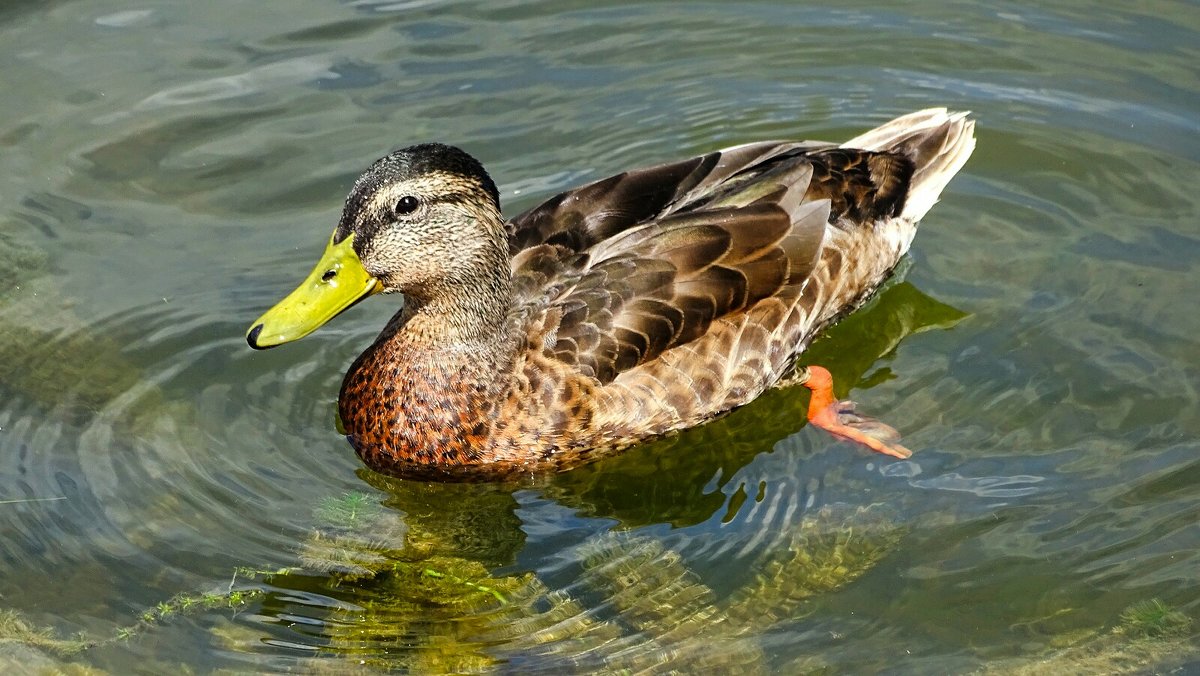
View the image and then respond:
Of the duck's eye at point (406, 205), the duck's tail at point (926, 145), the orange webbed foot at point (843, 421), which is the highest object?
the duck's eye at point (406, 205)

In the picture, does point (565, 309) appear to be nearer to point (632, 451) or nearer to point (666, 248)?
point (666, 248)

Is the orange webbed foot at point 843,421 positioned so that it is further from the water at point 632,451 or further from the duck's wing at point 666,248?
the duck's wing at point 666,248

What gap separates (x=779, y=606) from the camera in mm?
6742

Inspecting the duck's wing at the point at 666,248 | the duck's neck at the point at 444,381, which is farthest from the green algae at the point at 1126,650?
the duck's neck at the point at 444,381

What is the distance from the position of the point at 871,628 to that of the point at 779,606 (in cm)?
42

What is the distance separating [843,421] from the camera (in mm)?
7984

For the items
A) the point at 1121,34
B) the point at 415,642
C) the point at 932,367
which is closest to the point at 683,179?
the point at 932,367

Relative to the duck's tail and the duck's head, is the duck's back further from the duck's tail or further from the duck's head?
the duck's head

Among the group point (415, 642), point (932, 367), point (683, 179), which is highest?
point (683, 179)

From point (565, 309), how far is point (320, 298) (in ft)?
4.08

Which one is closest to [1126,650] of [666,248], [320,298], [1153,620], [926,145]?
[1153,620]

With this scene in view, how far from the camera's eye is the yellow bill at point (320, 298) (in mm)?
6953

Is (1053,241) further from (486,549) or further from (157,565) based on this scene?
(157,565)

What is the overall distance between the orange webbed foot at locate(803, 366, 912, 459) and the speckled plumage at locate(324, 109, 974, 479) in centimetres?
31
